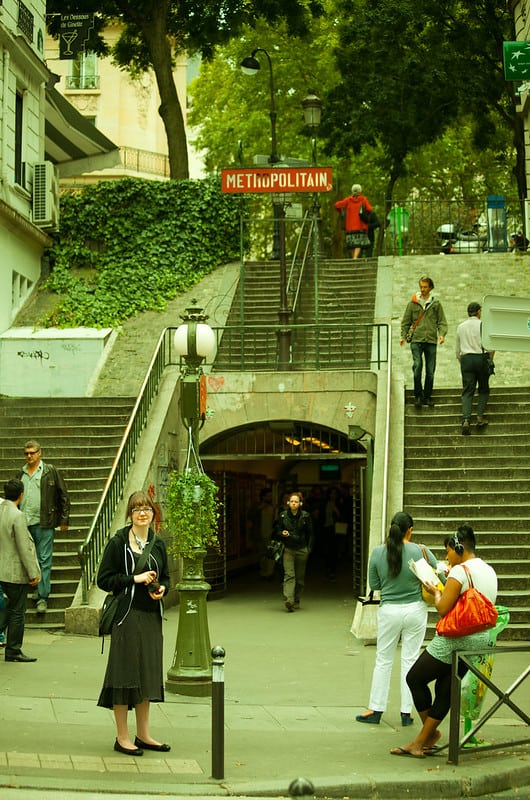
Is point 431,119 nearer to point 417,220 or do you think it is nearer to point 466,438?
point 417,220

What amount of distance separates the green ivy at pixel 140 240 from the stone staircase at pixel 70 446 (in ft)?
20.6

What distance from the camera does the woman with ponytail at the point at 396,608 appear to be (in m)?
9.66

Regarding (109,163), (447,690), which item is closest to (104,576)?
(447,690)

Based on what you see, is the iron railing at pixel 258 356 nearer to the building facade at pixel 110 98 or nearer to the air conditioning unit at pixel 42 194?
the air conditioning unit at pixel 42 194

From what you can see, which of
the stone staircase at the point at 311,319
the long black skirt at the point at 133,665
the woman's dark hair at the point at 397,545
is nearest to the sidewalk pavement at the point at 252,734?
the long black skirt at the point at 133,665

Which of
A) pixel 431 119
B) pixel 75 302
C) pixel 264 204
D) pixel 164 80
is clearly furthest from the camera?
pixel 264 204

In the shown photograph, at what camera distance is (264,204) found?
42062 mm

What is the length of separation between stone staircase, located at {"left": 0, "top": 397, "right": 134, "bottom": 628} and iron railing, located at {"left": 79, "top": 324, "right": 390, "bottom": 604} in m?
0.66

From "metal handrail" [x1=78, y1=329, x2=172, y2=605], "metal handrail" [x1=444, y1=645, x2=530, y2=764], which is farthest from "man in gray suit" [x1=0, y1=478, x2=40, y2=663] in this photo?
"metal handrail" [x1=444, y1=645, x2=530, y2=764]

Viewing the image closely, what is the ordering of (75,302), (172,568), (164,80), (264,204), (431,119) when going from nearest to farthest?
1. (172,568)
2. (75,302)
3. (164,80)
4. (431,119)
5. (264,204)

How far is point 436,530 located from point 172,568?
3895 mm

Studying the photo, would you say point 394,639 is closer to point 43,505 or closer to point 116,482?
point 43,505

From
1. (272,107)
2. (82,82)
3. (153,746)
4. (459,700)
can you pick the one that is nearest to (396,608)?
(459,700)

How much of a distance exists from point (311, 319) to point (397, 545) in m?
14.6
